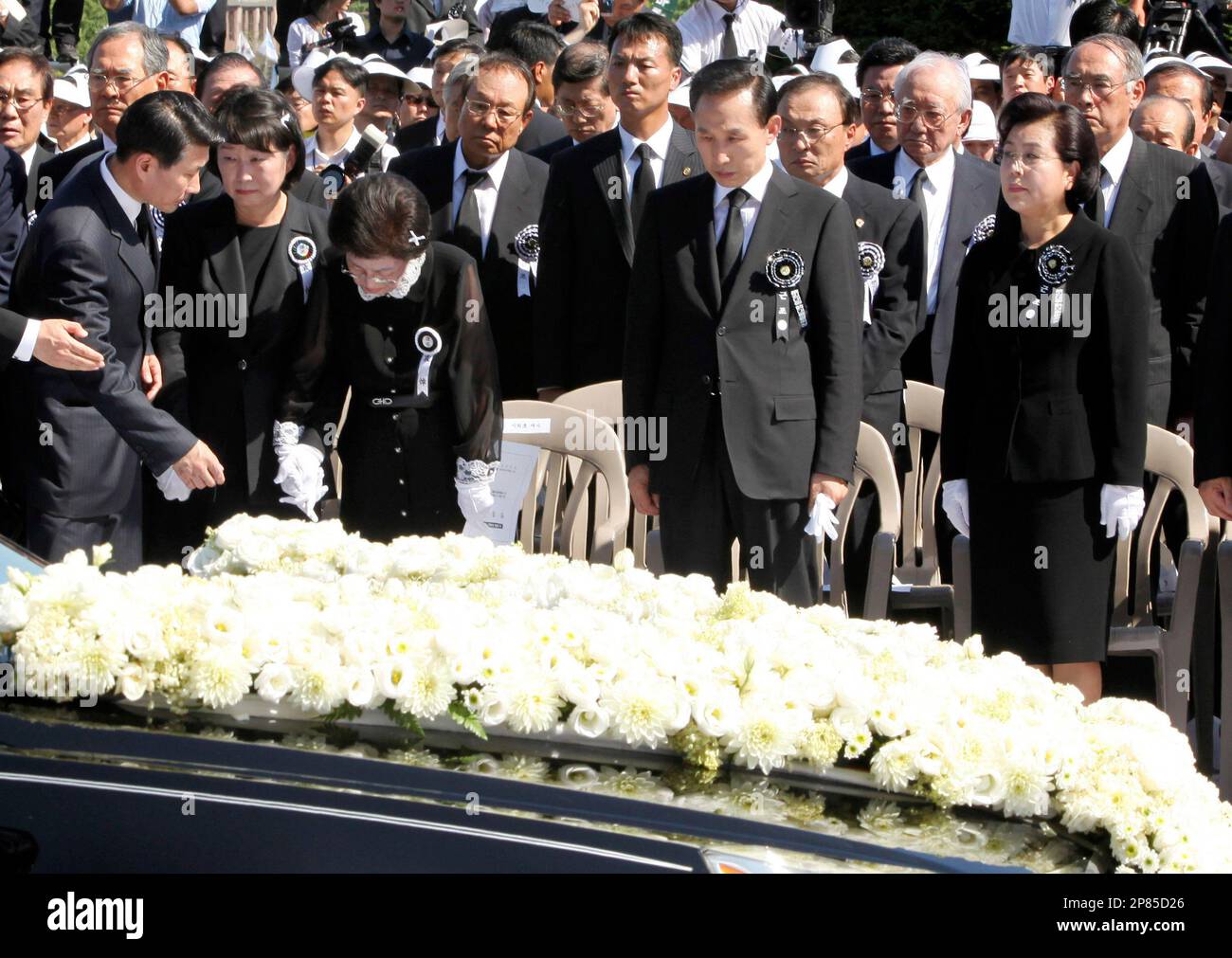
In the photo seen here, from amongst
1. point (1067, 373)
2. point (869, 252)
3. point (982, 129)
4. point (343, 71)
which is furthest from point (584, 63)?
point (1067, 373)

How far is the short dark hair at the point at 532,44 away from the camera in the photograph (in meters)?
9.54

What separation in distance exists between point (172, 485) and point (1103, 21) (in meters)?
6.45

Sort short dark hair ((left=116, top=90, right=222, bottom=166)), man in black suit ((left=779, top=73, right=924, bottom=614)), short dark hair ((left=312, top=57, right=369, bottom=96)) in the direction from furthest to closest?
1. short dark hair ((left=312, top=57, right=369, bottom=96))
2. man in black suit ((left=779, top=73, right=924, bottom=614))
3. short dark hair ((left=116, top=90, right=222, bottom=166))

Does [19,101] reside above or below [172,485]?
above

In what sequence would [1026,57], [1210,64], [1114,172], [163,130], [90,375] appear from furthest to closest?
[1210,64], [1026,57], [1114,172], [163,130], [90,375]

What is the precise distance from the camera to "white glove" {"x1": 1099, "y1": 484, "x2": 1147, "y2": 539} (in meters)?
5.34

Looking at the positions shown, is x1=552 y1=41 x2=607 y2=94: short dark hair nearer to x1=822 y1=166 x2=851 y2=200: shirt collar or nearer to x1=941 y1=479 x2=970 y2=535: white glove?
x1=822 y1=166 x2=851 y2=200: shirt collar

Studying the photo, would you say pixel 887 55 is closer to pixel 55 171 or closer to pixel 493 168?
pixel 493 168

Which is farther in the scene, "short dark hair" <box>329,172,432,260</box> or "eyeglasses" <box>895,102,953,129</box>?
"eyeglasses" <box>895,102,953,129</box>

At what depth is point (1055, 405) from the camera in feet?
17.9

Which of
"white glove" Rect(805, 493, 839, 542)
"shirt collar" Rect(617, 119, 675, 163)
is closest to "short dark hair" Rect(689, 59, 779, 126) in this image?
"white glove" Rect(805, 493, 839, 542)

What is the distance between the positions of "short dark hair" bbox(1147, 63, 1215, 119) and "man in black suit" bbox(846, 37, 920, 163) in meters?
1.17
